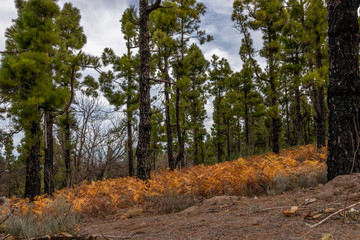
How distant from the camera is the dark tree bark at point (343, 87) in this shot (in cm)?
337

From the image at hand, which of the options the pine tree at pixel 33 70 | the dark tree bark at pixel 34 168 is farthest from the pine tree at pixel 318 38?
the dark tree bark at pixel 34 168

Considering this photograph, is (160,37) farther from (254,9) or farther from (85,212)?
(85,212)

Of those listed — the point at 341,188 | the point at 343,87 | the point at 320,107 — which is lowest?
the point at 341,188

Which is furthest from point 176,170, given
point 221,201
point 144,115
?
point 221,201

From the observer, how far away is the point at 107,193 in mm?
5383

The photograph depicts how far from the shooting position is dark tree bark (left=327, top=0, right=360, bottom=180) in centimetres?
337

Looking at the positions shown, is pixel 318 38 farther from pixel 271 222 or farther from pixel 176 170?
pixel 271 222

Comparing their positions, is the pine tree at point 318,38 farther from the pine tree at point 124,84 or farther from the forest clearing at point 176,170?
the pine tree at point 124,84

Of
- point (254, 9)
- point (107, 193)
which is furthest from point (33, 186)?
point (254, 9)

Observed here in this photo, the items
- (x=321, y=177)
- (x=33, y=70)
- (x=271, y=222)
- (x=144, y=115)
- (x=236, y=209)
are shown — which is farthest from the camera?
(x=33, y=70)

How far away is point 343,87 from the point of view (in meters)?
3.44

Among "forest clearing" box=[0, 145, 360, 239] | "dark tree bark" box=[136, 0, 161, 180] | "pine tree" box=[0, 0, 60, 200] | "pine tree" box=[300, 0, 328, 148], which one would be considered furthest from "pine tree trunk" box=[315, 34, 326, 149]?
"pine tree" box=[0, 0, 60, 200]

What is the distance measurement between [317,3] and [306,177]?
882cm

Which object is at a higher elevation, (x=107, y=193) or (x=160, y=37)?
(x=160, y=37)
